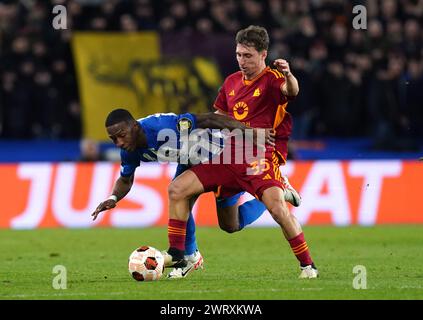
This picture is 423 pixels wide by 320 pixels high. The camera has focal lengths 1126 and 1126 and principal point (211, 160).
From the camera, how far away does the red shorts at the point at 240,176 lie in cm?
1145

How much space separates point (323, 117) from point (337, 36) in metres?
1.65

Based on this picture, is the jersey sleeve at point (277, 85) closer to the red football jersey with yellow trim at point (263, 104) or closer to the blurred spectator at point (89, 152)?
the red football jersey with yellow trim at point (263, 104)

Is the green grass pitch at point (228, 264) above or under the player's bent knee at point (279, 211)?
under

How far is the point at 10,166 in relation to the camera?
19312 millimetres

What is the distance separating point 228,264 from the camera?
13383 millimetres

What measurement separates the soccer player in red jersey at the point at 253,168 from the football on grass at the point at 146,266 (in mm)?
246

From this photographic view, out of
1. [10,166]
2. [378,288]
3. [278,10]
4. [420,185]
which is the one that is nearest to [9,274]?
[378,288]

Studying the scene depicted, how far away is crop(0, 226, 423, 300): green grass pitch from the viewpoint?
33.5ft

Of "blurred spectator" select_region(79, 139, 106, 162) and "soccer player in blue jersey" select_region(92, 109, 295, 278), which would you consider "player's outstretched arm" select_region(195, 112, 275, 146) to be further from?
"blurred spectator" select_region(79, 139, 106, 162)

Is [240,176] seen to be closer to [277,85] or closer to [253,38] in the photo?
[277,85]

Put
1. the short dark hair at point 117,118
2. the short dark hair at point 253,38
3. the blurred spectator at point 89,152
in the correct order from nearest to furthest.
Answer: the short dark hair at point 117,118 < the short dark hair at point 253,38 < the blurred spectator at point 89,152

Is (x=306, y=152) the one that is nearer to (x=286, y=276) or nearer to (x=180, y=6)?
(x=180, y=6)
